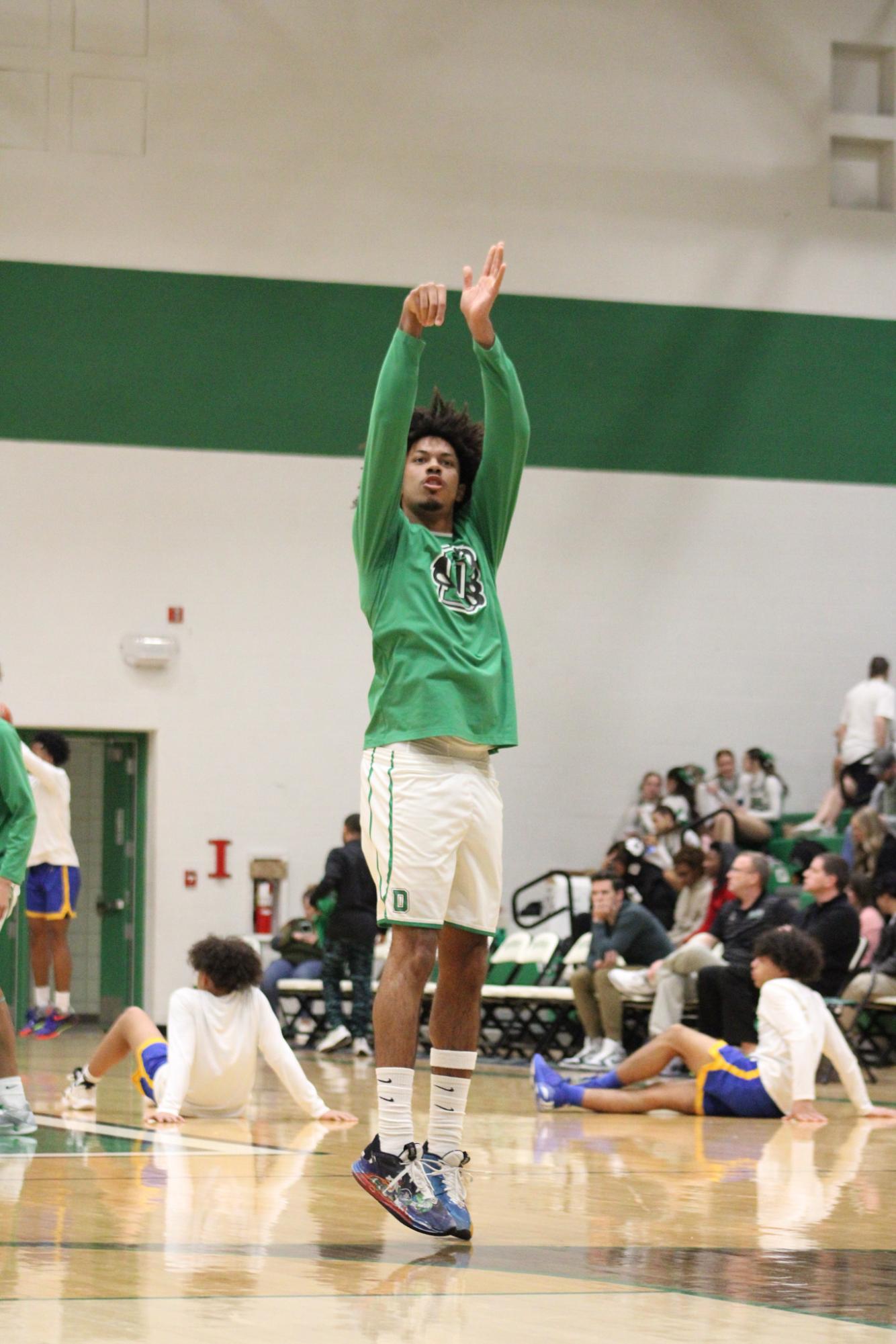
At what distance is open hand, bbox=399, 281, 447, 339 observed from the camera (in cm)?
367

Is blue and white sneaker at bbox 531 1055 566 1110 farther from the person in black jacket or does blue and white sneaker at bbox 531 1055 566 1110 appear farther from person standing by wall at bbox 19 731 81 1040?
person standing by wall at bbox 19 731 81 1040

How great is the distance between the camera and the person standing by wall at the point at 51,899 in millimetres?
11641

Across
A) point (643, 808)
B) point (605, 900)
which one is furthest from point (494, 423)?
point (643, 808)

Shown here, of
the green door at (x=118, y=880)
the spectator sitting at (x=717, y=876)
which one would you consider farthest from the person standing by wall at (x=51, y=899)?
the spectator sitting at (x=717, y=876)

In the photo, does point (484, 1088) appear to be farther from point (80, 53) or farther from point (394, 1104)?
point (80, 53)

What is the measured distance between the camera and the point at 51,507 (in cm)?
1444

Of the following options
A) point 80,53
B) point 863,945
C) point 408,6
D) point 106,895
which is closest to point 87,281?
point 80,53

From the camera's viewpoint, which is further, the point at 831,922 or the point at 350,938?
the point at 350,938

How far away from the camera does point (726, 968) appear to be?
9.30 m

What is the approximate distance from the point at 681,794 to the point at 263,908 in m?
3.71

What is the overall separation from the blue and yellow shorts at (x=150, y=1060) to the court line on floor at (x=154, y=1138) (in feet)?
0.84

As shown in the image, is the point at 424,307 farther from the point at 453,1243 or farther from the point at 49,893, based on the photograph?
the point at 49,893

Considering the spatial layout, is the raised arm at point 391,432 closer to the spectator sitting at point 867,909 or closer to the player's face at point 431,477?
the player's face at point 431,477

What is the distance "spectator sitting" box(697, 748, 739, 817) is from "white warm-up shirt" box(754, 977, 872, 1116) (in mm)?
7677
